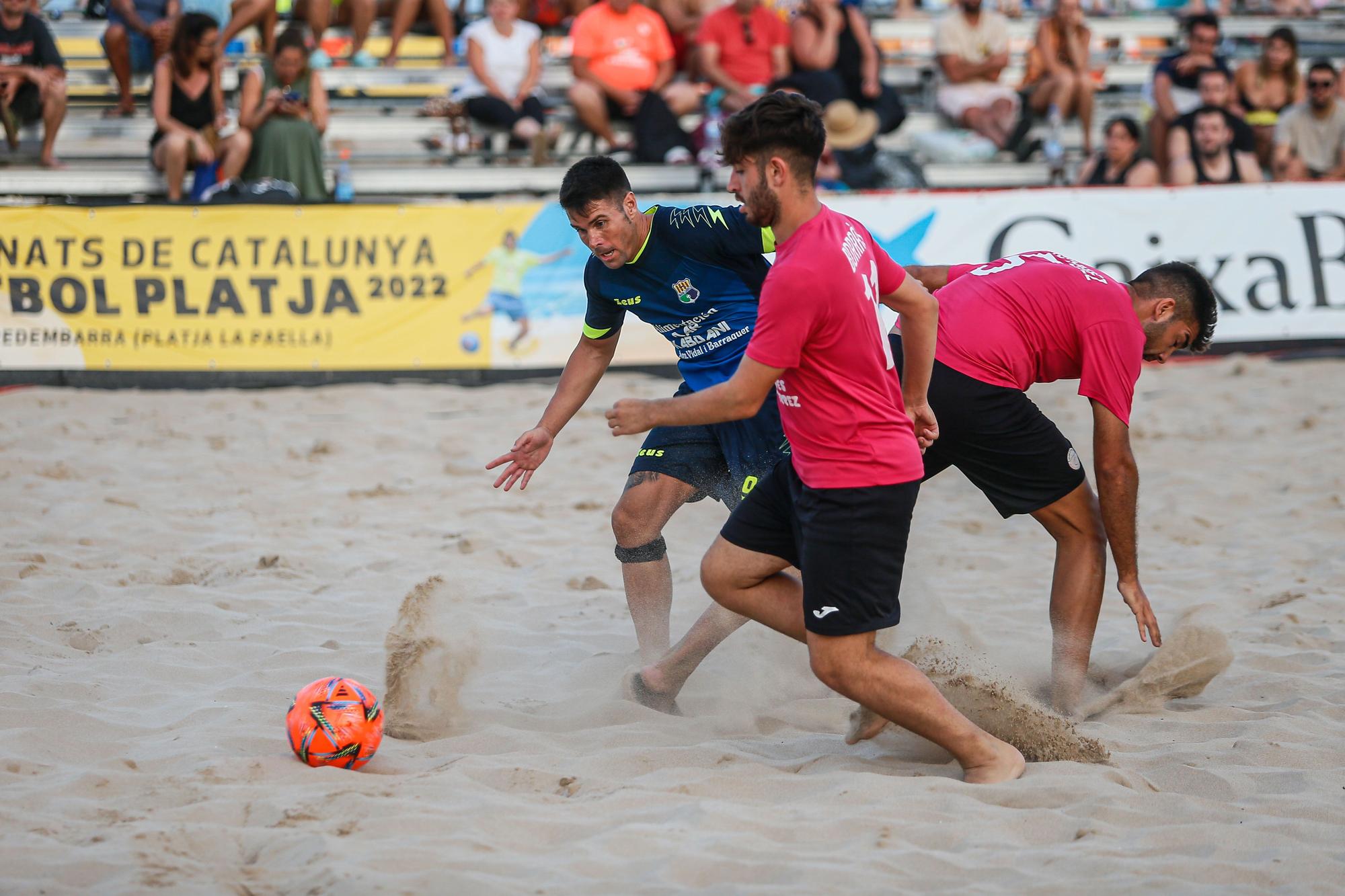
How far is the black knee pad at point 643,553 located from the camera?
4.30 metres

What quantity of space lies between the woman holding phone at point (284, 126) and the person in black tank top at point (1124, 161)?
6.34m

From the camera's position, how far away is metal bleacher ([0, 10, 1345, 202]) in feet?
33.4

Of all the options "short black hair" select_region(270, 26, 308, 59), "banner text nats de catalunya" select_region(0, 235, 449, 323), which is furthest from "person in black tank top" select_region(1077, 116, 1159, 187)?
"short black hair" select_region(270, 26, 308, 59)

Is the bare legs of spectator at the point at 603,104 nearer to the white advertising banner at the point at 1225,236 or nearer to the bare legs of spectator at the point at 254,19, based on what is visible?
the white advertising banner at the point at 1225,236

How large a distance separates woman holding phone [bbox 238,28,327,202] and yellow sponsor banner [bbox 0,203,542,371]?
767mm

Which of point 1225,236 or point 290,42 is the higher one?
point 290,42

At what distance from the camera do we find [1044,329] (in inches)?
159

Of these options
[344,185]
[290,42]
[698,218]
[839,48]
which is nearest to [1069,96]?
[839,48]

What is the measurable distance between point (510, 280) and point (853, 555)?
Result: 6.53 metres

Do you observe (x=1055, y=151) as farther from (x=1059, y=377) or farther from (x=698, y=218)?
(x=698, y=218)

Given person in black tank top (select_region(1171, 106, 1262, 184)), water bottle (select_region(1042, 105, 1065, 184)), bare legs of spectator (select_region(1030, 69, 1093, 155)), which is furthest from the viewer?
bare legs of spectator (select_region(1030, 69, 1093, 155))

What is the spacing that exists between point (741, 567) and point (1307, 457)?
5.34 m

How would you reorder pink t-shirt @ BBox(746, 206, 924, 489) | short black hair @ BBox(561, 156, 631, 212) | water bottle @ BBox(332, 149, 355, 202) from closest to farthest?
pink t-shirt @ BBox(746, 206, 924, 489)
short black hair @ BBox(561, 156, 631, 212)
water bottle @ BBox(332, 149, 355, 202)

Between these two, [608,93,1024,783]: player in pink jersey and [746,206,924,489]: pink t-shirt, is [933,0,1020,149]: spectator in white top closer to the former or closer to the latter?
[608,93,1024,783]: player in pink jersey
